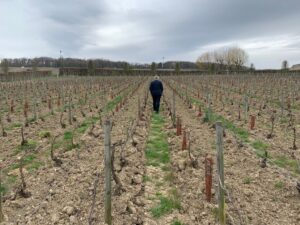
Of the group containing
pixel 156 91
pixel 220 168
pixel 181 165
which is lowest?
pixel 181 165

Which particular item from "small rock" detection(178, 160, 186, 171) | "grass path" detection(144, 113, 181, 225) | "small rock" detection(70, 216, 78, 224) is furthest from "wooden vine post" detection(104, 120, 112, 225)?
"small rock" detection(178, 160, 186, 171)

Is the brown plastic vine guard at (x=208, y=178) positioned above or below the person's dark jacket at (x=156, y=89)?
below

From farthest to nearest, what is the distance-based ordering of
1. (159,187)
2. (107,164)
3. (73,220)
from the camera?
(159,187) < (73,220) < (107,164)

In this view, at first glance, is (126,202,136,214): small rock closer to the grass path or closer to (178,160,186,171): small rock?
the grass path

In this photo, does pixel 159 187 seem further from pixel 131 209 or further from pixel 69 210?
pixel 69 210

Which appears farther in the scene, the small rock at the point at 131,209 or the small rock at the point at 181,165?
the small rock at the point at 181,165

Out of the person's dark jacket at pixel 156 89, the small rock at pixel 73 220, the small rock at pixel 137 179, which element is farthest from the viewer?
the person's dark jacket at pixel 156 89

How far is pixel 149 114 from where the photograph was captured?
42.7 feet

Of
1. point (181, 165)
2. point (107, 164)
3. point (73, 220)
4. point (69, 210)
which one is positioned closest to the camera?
point (107, 164)

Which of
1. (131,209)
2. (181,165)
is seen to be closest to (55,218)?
(131,209)

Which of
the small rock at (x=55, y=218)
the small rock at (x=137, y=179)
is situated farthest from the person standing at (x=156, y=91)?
the small rock at (x=55, y=218)

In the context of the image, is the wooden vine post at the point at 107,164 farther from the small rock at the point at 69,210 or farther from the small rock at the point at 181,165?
the small rock at the point at 181,165

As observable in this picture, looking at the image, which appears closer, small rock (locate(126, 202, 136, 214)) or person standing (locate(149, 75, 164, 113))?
small rock (locate(126, 202, 136, 214))

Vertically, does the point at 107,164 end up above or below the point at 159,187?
above
